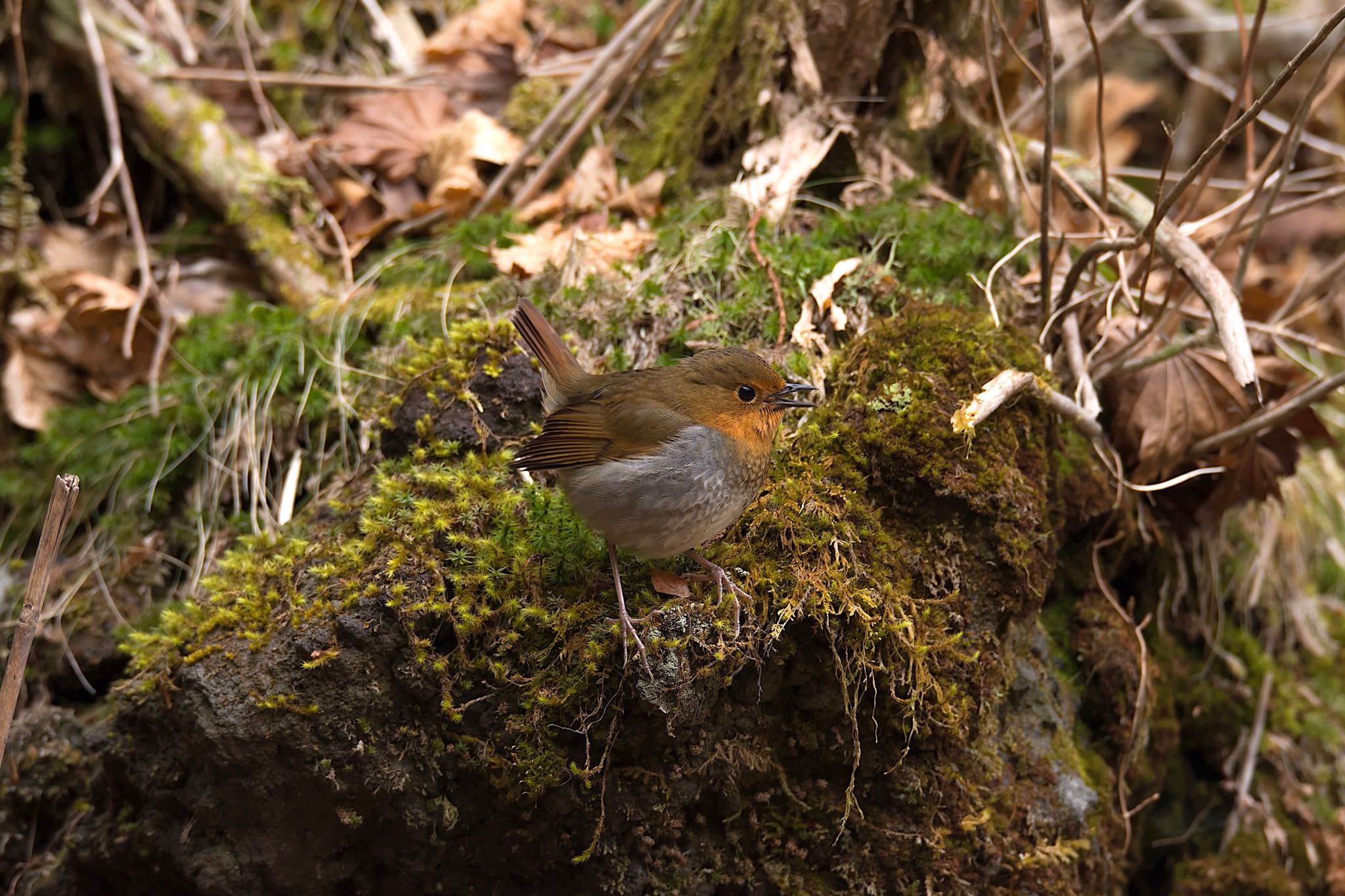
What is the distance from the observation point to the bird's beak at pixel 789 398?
311 cm

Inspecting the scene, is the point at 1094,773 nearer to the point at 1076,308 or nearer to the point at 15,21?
the point at 1076,308

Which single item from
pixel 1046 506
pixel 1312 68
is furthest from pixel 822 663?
pixel 1312 68

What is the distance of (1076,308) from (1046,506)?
2.96 ft

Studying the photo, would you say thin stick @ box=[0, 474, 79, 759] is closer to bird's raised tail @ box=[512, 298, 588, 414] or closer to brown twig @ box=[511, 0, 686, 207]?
bird's raised tail @ box=[512, 298, 588, 414]

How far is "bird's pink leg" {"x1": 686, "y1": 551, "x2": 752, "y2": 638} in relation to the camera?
2.81 meters

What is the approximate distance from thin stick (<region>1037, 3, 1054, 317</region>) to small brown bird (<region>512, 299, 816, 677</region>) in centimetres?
112

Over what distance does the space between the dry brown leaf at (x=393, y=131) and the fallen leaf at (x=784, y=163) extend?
5.44 feet

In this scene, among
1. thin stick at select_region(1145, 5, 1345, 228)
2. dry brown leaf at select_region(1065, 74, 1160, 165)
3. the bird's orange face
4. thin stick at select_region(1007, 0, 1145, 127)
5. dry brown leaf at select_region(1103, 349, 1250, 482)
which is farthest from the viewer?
dry brown leaf at select_region(1065, 74, 1160, 165)

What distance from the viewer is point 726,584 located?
9.41 ft

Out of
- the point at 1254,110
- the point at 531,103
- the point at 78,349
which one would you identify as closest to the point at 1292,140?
the point at 1254,110

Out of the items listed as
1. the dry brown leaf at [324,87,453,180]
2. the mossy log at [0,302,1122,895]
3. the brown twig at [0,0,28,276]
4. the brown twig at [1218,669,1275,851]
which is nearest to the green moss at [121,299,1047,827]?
the mossy log at [0,302,1122,895]

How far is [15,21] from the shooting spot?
4930 millimetres

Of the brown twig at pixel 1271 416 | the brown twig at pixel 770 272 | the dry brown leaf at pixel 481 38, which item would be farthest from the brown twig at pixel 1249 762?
the dry brown leaf at pixel 481 38

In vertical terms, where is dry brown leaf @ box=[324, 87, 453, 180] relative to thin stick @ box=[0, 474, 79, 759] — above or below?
below
